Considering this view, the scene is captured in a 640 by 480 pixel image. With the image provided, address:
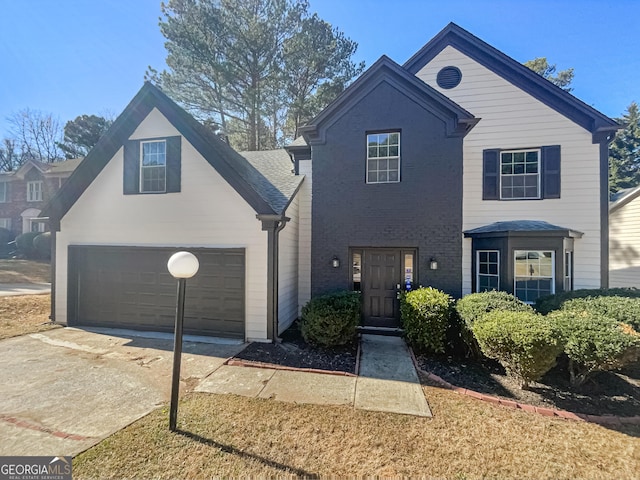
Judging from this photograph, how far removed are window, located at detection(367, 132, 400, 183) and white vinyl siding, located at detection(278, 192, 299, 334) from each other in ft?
8.41

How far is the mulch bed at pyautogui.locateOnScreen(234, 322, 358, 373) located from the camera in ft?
20.2

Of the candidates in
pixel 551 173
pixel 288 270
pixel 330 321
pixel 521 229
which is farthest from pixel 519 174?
pixel 288 270

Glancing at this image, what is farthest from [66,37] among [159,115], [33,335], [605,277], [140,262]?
[605,277]

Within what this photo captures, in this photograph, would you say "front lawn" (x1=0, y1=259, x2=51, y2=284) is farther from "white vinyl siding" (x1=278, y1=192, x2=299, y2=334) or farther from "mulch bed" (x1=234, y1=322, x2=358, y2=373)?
"mulch bed" (x1=234, y1=322, x2=358, y2=373)

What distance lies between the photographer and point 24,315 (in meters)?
9.61

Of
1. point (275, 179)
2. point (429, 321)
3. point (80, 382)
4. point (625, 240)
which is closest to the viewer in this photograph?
point (80, 382)

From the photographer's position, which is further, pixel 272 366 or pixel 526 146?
pixel 526 146

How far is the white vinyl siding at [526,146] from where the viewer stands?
8.40m

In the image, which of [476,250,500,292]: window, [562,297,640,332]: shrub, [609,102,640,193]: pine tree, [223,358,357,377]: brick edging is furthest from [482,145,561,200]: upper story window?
[609,102,640,193]: pine tree

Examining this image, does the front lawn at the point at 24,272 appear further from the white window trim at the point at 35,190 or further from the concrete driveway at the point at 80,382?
the concrete driveway at the point at 80,382

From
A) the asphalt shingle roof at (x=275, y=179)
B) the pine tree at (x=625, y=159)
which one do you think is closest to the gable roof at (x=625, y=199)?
the asphalt shingle roof at (x=275, y=179)

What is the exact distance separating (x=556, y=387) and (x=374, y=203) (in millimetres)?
5810

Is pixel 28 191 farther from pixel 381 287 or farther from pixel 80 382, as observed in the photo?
pixel 381 287

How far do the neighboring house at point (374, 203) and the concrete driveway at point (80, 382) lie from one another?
1.17m
